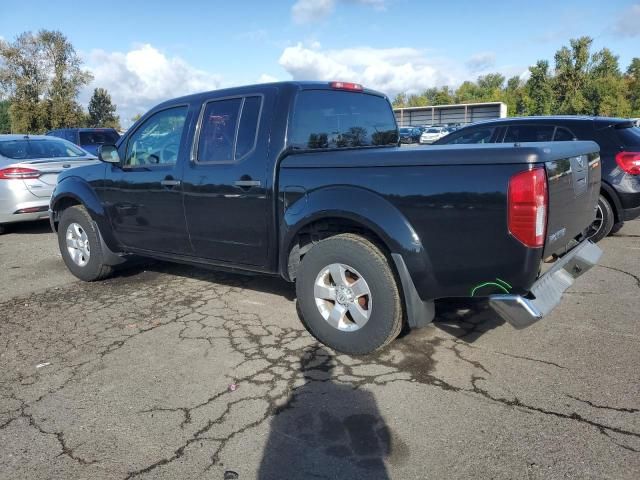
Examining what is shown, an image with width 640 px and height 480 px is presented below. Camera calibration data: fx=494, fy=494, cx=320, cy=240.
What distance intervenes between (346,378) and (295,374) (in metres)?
0.35

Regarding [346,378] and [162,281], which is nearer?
[346,378]

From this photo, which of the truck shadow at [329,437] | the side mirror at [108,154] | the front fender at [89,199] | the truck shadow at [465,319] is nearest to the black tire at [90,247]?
the front fender at [89,199]

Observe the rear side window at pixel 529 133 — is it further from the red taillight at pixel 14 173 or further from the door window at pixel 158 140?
the red taillight at pixel 14 173

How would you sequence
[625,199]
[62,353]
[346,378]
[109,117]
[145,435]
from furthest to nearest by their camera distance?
[109,117] < [625,199] < [62,353] < [346,378] < [145,435]

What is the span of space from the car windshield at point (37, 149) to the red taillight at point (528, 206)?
25.7ft

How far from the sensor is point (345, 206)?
333cm

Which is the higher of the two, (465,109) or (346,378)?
(465,109)

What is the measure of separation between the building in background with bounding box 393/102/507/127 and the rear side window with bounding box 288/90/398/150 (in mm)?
50938

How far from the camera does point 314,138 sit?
157 inches

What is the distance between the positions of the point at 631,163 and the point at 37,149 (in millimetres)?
8846

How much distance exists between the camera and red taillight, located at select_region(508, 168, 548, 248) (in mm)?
2672

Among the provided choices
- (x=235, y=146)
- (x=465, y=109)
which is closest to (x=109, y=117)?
(x=465, y=109)

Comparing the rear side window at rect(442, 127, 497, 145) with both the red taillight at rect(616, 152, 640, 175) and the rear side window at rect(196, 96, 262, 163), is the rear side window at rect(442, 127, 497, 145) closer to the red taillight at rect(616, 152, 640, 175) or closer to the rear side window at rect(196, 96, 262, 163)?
the red taillight at rect(616, 152, 640, 175)

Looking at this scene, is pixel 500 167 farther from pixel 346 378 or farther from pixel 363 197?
pixel 346 378
